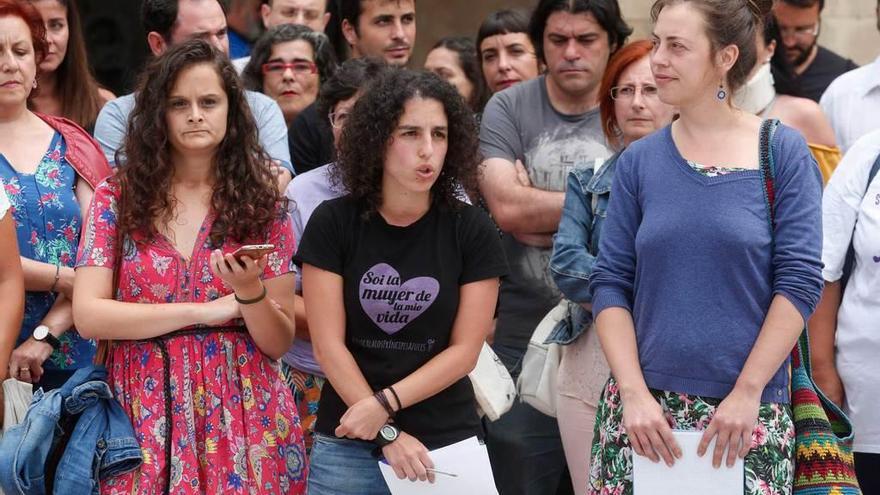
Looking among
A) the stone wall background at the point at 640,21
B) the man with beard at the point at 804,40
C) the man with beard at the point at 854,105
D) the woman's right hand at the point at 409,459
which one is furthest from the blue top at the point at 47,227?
the stone wall background at the point at 640,21

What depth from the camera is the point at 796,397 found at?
3.67 m

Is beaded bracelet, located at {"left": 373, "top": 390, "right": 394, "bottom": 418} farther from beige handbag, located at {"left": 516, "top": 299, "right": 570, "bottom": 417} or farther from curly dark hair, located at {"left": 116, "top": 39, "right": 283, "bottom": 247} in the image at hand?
beige handbag, located at {"left": 516, "top": 299, "right": 570, "bottom": 417}

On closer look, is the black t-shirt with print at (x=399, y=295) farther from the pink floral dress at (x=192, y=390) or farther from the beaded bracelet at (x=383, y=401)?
the pink floral dress at (x=192, y=390)

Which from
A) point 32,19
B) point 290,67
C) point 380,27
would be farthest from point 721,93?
point 380,27

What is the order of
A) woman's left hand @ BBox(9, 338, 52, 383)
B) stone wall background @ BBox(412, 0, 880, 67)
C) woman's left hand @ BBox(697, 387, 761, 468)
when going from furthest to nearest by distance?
stone wall background @ BBox(412, 0, 880, 67) → woman's left hand @ BBox(9, 338, 52, 383) → woman's left hand @ BBox(697, 387, 761, 468)

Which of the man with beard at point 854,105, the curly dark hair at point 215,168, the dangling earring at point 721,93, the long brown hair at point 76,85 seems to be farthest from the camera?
the man with beard at point 854,105

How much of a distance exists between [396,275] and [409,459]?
Result: 55 cm

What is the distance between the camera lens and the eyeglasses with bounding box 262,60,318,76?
5816 millimetres

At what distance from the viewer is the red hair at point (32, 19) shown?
4.53 m

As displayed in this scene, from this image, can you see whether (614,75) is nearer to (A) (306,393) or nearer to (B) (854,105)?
(B) (854,105)

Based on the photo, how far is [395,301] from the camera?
3980 millimetres

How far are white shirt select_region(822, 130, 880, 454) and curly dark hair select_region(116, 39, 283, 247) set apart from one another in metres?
1.84

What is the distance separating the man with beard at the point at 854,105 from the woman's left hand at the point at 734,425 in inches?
85.4

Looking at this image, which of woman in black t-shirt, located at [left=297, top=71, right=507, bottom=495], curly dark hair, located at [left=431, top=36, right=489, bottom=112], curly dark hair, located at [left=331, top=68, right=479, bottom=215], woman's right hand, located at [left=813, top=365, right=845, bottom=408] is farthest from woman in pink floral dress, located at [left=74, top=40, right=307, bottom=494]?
curly dark hair, located at [left=431, top=36, right=489, bottom=112]
